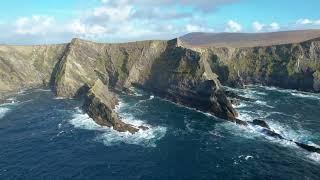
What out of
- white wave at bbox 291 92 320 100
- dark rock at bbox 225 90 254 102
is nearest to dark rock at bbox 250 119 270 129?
dark rock at bbox 225 90 254 102

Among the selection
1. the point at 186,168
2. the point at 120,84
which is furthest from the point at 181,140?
the point at 120,84

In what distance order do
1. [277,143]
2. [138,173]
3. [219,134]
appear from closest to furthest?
[138,173] < [277,143] < [219,134]

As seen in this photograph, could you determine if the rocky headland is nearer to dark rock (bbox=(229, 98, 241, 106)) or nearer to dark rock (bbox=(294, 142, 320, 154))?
dark rock (bbox=(229, 98, 241, 106))

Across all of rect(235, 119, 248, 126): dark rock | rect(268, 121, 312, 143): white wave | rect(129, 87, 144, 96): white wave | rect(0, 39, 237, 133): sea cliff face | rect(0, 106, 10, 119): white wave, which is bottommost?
rect(268, 121, 312, 143): white wave

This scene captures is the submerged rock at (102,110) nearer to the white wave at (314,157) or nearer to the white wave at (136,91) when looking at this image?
the white wave at (136,91)

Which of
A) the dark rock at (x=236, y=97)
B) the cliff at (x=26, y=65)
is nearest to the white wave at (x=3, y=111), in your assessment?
the cliff at (x=26, y=65)

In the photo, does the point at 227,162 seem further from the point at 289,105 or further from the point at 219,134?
the point at 289,105
